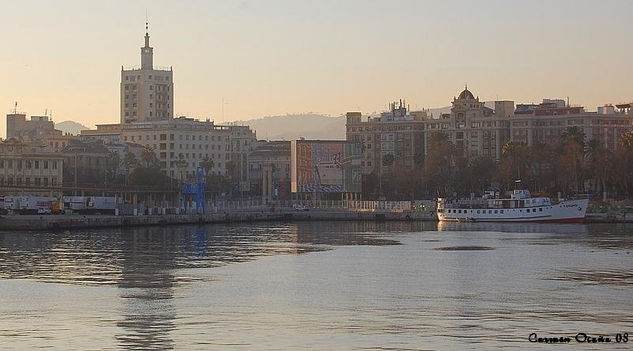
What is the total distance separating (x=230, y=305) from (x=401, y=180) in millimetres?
136091

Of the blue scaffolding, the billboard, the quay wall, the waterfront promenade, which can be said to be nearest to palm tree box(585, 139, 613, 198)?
the waterfront promenade

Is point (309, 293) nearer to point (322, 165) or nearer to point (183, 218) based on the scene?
point (183, 218)

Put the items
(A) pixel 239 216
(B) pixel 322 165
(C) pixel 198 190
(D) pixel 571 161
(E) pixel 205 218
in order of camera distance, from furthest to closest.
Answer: (B) pixel 322 165 → (C) pixel 198 190 → (D) pixel 571 161 → (A) pixel 239 216 → (E) pixel 205 218

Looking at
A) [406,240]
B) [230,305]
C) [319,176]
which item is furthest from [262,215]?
[230,305]

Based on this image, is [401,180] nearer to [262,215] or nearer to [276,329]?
[262,215]

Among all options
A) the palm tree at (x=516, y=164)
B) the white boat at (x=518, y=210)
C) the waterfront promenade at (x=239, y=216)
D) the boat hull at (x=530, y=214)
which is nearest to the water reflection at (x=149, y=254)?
the waterfront promenade at (x=239, y=216)

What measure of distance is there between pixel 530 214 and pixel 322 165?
35067mm

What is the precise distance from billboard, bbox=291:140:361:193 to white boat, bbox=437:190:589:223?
20.2 m

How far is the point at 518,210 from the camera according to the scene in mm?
138750

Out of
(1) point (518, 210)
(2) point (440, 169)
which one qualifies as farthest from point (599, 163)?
(2) point (440, 169)

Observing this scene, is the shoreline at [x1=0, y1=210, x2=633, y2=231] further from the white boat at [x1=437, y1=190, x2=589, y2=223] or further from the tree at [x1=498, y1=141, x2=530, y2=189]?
the tree at [x1=498, y1=141, x2=530, y2=189]

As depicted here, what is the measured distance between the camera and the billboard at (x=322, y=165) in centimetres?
16325

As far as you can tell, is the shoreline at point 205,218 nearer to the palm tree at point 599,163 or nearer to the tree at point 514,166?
the palm tree at point 599,163

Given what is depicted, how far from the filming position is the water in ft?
140
